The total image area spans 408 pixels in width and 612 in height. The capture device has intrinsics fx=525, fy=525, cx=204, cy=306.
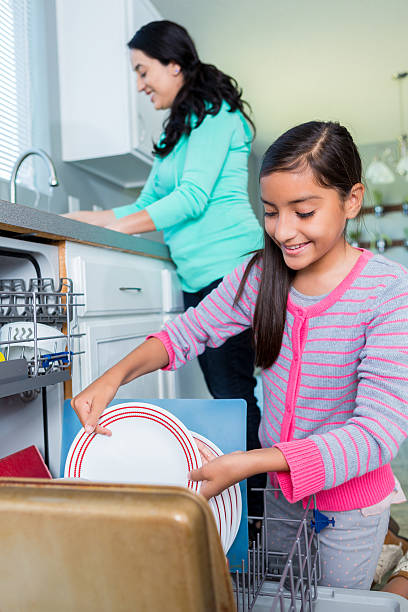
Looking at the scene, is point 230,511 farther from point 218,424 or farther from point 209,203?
point 209,203

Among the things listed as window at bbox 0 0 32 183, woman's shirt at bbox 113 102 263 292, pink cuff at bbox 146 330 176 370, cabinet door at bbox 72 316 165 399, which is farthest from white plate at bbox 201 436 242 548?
window at bbox 0 0 32 183

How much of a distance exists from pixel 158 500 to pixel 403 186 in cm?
635

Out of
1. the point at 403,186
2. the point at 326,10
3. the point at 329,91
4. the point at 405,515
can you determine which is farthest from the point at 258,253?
the point at 403,186

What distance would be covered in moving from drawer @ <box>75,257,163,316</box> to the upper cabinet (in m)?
0.72

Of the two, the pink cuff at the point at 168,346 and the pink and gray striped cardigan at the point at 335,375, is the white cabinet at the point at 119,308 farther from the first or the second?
the pink and gray striped cardigan at the point at 335,375

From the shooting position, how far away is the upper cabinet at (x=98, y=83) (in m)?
2.04

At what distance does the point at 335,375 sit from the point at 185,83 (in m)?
1.00

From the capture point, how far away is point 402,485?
1.93 meters

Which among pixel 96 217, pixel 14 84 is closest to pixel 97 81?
pixel 14 84

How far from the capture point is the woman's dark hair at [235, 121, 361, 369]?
815 mm

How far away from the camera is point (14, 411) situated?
1011 millimetres

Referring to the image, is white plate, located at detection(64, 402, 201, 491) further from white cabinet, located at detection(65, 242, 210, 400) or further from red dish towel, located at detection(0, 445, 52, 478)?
white cabinet, located at detection(65, 242, 210, 400)

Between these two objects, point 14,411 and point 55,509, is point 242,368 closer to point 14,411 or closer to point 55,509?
point 14,411

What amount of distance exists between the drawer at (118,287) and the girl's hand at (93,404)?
397 millimetres
